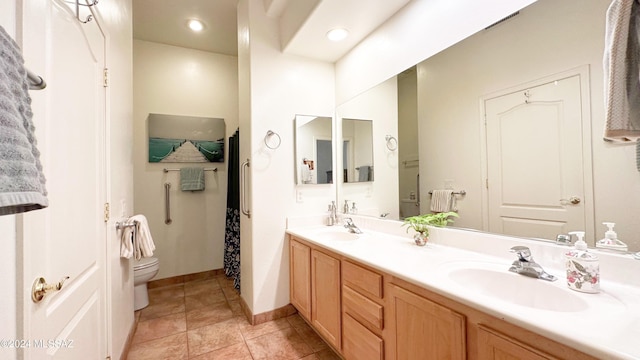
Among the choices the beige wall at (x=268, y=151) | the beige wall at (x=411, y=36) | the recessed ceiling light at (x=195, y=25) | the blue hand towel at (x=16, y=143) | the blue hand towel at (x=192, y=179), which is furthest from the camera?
the blue hand towel at (x=192, y=179)

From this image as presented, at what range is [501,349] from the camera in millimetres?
792

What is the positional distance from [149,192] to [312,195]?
211cm

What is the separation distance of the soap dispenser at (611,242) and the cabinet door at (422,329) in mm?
641

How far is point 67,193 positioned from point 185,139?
8.18 ft

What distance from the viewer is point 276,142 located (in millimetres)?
2375

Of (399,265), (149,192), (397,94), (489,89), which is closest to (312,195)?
(397,94)

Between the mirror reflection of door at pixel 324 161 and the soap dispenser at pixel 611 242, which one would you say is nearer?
the soap dispenser at pixel 611 242

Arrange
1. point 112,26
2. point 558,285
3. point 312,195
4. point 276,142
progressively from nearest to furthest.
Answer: point 558,285, point 112,26, point 276,142, point 312,195

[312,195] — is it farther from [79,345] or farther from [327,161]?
[79,345]

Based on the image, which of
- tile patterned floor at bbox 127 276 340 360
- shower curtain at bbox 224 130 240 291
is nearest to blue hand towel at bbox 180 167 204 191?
shower curtain at bbox 224 130 240 291

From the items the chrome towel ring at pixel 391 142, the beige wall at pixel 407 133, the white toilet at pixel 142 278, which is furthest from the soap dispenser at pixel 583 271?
the white toilet at pixel 142 278

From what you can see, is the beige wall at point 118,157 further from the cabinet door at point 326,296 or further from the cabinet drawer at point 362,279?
the cabinet drawer at point 362,279

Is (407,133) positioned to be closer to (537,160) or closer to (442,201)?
(442,201)

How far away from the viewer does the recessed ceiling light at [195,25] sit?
284 cm
